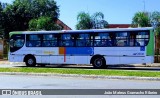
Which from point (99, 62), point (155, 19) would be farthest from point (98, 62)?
point (155, 19)

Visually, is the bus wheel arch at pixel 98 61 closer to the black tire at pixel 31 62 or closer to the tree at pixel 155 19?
A: the black tire at pixel 31 62

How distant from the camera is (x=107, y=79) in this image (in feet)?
62.6

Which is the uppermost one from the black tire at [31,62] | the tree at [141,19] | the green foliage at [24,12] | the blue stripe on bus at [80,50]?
the green foliage at [24,12]

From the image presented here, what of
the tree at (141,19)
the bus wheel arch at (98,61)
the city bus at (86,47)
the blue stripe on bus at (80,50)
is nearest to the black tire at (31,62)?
the city bus at (86,47)

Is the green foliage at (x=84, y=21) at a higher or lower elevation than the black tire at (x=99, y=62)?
higher

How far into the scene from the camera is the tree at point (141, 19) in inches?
1905

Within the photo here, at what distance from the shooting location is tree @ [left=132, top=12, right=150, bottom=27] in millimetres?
48375

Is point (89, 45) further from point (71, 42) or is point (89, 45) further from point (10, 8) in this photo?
point (10, 8)

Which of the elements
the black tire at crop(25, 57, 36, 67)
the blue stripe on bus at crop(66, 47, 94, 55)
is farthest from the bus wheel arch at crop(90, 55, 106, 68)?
the black tire at crop(25, 57, 36, 67)

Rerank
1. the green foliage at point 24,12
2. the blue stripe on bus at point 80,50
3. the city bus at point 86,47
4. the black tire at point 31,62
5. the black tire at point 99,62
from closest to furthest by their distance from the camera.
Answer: the city bus at point 86,47 → the black tire at point 99,62 → the blue stripe on bus at point 80,50 → the black tire at point 31,62 → the green foliage at point 24,12

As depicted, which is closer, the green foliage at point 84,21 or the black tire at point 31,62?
the black tire at point 31,62

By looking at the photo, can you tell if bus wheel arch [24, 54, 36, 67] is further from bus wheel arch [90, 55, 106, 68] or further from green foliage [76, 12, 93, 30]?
green foliage [76, 12, 93, 30]

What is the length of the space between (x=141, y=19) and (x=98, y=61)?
22078mm

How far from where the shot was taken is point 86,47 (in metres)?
28.0
